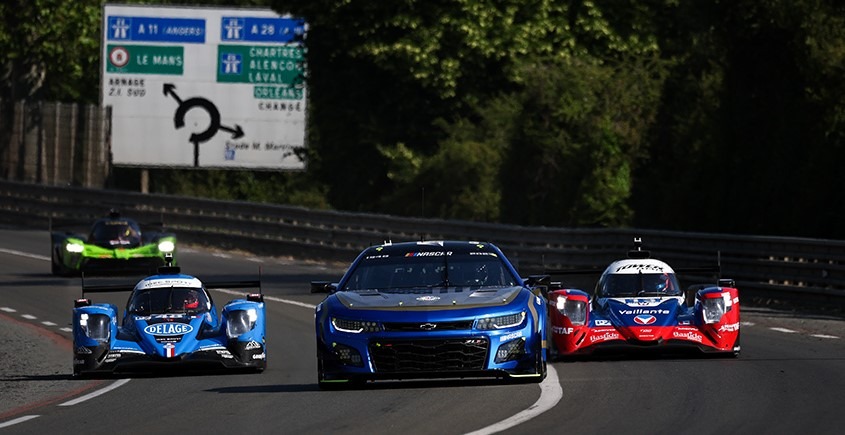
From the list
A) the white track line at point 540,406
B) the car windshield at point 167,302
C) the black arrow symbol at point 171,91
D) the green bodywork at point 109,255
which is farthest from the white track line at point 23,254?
the white track line at point 540,406

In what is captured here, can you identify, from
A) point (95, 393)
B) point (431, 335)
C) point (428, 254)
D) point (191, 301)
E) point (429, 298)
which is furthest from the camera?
point (191, 301)

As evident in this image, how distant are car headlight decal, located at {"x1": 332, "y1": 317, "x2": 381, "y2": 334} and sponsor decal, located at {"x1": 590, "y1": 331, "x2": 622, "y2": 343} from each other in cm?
435

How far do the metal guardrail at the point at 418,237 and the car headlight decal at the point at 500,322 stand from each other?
15.9 ft

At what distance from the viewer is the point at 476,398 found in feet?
48.9

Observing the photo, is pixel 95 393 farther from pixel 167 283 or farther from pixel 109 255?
pixel 109 255

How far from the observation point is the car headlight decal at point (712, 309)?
19.0m

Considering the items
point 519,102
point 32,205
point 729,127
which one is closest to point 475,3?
point 519,102

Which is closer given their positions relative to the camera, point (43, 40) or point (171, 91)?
point (171, 91)

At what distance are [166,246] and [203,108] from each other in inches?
808

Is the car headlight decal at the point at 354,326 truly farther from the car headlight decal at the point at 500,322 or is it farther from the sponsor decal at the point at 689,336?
the sponsor decal at the point at 689,336

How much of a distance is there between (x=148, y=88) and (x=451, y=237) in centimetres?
2007

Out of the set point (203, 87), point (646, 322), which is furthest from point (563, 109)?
point (646, 322)

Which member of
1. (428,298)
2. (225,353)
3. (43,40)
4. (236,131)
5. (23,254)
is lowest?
(23,254)

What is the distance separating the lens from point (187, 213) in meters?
44.4
